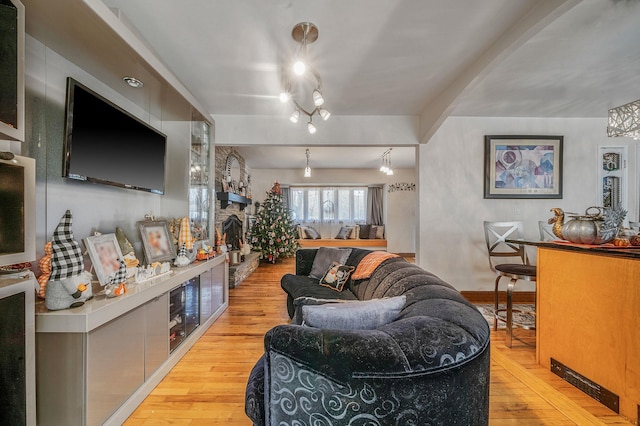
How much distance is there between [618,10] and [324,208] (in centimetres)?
709

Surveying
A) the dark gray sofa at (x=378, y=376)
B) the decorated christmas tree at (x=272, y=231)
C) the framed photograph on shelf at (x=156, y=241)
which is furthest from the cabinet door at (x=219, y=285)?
the decorated christmas tree at (x=272, y=231)

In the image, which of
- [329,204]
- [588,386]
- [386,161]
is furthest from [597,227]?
[329,204]

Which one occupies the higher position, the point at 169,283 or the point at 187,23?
the point at 187,23

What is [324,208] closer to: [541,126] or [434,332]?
[541,126]

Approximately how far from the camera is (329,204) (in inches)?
338

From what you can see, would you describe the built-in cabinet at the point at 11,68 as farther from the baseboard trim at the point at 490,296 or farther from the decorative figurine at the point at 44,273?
the baseboard trim at the point at 490,296

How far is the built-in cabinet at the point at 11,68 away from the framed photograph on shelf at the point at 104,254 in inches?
35.0

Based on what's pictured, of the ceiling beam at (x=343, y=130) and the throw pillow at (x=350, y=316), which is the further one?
the ceiling beam at (x=343, y=130)

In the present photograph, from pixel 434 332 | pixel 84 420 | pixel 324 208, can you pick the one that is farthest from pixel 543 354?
pixel 324 208

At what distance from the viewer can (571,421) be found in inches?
64.5

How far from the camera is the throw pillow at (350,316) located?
3.66 feet

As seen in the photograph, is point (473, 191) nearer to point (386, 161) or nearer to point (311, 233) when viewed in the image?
point (386, 161)

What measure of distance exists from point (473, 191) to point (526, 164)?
75 centimetres

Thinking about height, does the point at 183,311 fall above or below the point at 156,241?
below
